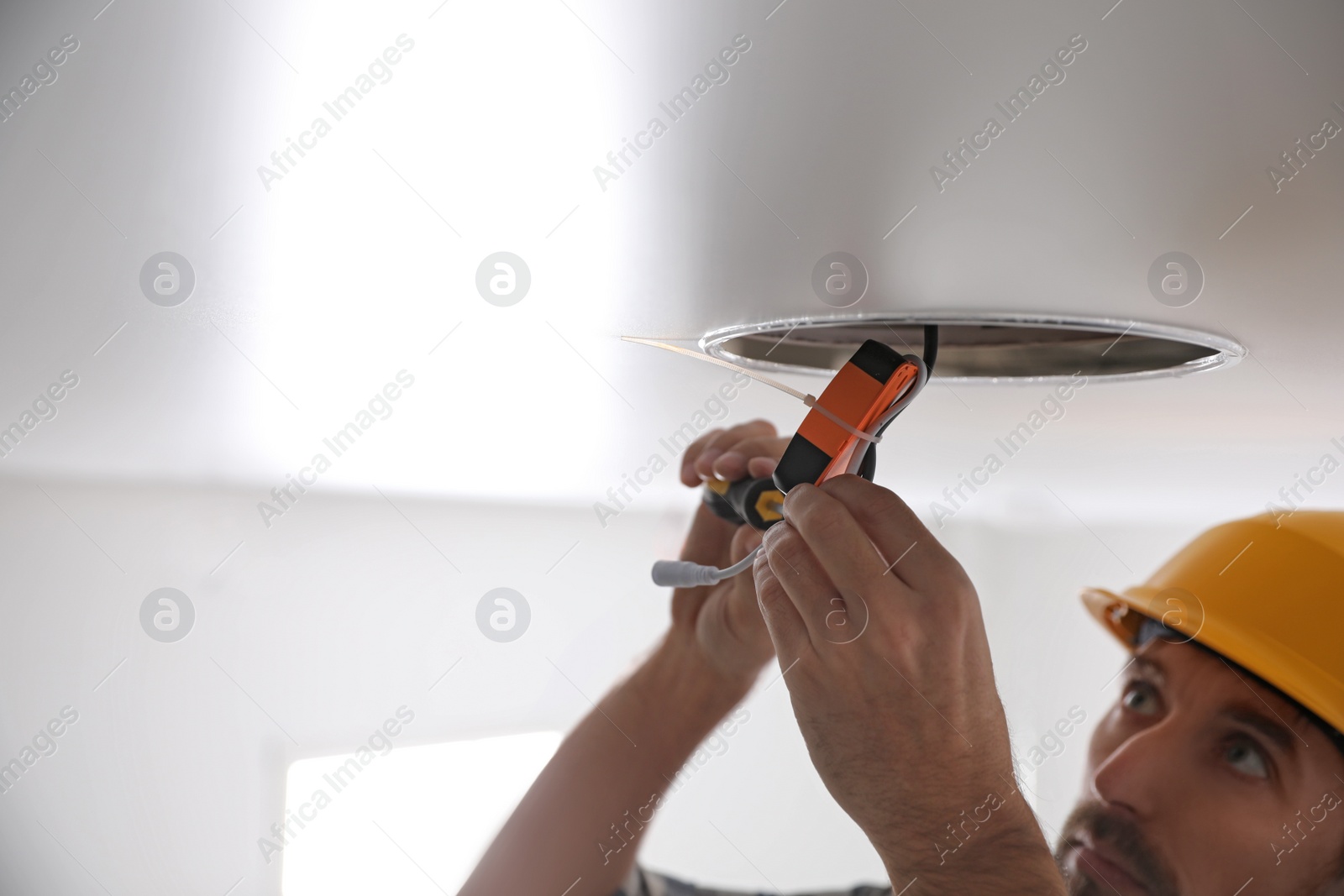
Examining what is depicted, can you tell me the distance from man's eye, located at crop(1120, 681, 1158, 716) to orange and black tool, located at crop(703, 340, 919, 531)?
1.00 m

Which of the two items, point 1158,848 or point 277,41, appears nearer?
point 277,41

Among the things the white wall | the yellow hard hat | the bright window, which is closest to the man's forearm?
the yellow hard hat

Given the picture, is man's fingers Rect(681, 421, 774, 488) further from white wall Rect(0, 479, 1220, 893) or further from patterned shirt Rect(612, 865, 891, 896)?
white wall Rect(0, 479, 1220, 893)

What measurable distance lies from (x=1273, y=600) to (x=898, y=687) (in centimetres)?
70

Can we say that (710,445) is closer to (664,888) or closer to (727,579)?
(727,579)

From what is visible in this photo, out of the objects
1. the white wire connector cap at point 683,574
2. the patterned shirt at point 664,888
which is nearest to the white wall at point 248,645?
the patterned shirt at point 664,888

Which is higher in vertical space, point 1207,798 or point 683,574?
point 683,574

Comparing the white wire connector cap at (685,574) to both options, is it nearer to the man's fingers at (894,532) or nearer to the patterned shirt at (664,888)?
the man's fingers at (894,532)

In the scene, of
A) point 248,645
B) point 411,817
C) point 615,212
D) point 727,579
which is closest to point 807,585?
point 615,212

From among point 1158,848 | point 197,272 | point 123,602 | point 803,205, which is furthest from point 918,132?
point 123,602

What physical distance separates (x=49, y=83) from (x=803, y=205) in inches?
9.1

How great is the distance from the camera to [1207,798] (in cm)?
107

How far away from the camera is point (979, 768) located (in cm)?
47

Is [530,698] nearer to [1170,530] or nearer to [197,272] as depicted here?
[1170,530]
